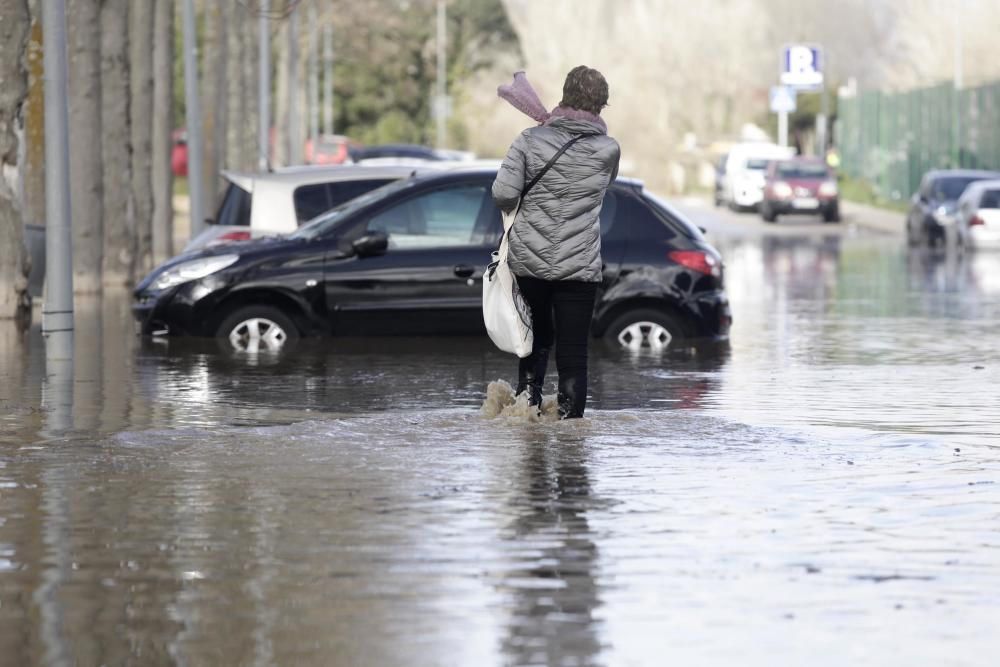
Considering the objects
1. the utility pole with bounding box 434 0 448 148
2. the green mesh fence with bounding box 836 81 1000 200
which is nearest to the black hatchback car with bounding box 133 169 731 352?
the green mesh fence with bounding box 836 81 1000 200

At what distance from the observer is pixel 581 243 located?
1194 cm

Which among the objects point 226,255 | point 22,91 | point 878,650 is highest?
point 22,91

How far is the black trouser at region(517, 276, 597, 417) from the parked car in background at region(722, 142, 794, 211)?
157 ft

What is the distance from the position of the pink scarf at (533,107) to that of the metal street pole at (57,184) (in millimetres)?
5609

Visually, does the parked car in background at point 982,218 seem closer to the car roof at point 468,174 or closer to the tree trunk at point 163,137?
the tree trunk at point 163,137

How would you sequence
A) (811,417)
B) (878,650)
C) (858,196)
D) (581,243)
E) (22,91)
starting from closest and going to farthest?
(878,650) → (581,243) → (811,417) → (22,91) → (858,196)

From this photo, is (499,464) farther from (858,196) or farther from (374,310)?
(858,196)

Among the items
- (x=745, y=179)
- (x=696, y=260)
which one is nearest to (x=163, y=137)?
(x=696, y=260)

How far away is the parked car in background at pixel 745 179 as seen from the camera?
62750mm

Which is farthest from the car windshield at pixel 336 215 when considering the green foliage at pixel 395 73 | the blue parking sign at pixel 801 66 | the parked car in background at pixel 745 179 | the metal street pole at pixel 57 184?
the green foliage at pixel 395 73

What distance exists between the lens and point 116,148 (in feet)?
91.7

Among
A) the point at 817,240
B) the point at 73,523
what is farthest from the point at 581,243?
the point at 817,240

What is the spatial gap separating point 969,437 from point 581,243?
213 centimetres

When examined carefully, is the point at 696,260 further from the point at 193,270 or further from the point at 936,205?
the point at 936,205
